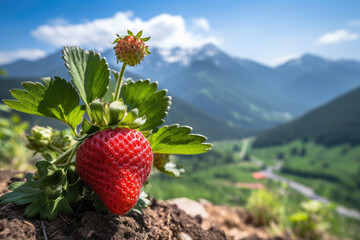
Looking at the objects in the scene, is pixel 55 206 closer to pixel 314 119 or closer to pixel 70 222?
pixel 70 222

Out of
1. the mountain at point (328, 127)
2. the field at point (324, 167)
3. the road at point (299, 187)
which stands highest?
the mountain at point (328, 127)

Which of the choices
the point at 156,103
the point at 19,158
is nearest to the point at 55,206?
the point at 156,103

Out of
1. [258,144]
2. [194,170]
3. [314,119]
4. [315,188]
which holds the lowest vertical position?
[194,170]

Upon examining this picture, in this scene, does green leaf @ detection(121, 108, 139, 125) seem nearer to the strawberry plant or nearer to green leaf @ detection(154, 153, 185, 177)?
the strawberry plant

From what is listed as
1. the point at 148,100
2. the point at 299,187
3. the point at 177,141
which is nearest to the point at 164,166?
the point at 177,141

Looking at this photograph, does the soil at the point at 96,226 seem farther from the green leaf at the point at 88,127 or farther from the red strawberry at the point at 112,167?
the green leaf at the point at 88,127

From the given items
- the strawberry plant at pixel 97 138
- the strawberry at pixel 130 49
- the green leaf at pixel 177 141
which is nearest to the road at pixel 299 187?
the green leaf at pixel 177 141

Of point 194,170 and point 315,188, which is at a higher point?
point 315,188

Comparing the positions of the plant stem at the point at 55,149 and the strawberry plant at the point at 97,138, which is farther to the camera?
the plant stem at the point at 55,149
